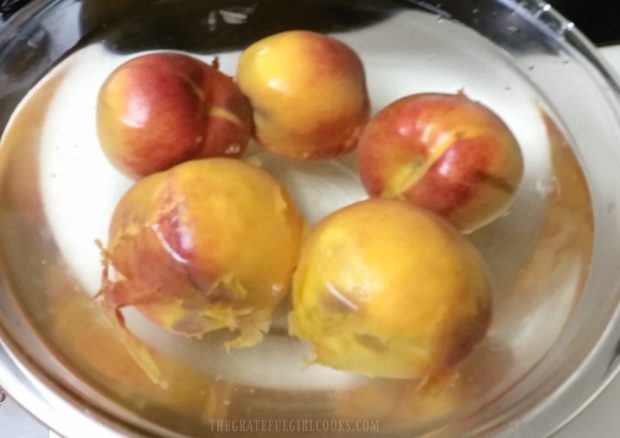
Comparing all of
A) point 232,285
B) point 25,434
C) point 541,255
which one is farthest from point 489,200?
point 25,434

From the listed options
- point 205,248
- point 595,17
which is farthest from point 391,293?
point 595,17

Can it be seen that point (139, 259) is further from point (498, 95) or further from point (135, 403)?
point (498, 95)

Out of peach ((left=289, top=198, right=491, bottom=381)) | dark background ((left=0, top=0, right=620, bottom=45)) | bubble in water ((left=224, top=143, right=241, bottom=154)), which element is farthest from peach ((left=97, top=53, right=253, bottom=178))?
dark background ((left=0, top=0, right=620, bottom=45))

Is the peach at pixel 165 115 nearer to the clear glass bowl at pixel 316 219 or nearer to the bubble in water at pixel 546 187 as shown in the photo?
the clear glass bowl at pixel 316 219

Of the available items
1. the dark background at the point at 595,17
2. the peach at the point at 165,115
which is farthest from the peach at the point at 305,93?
the dark background at the point at 595,17

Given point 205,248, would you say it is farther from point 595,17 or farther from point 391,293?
point 595,17
